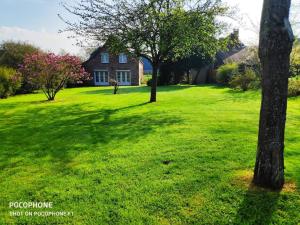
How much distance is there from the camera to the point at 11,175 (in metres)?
6.05

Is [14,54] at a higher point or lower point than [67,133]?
higher

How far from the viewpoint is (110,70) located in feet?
154

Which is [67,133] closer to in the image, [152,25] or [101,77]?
[152,25]

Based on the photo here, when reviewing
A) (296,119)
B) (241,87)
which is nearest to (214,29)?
(296,119)

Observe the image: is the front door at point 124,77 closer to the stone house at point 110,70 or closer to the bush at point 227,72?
the stone house at point 110,70

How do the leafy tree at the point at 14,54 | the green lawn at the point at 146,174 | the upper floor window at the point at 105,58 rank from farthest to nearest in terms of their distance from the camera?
the upper floor window at the point at 105,58 < the leafy tree at the point at 14,54 < the green lawn at the point at 146,174

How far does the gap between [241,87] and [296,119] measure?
16.3 metres

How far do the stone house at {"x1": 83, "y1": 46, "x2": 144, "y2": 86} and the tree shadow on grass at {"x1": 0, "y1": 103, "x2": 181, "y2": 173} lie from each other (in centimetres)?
3323

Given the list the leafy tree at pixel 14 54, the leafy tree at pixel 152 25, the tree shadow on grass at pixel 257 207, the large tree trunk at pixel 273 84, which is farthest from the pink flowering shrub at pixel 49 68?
the tree shadow on grass at pixel 257 207

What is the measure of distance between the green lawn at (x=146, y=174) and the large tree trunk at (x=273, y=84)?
0.50 m

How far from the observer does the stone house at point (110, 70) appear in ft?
154

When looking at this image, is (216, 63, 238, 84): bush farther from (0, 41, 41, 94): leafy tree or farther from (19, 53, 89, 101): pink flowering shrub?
(0, 41, 41, 94): leafy tree

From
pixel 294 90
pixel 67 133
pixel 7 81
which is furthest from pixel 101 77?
pixel 67 133

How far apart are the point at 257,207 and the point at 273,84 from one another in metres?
2.09
